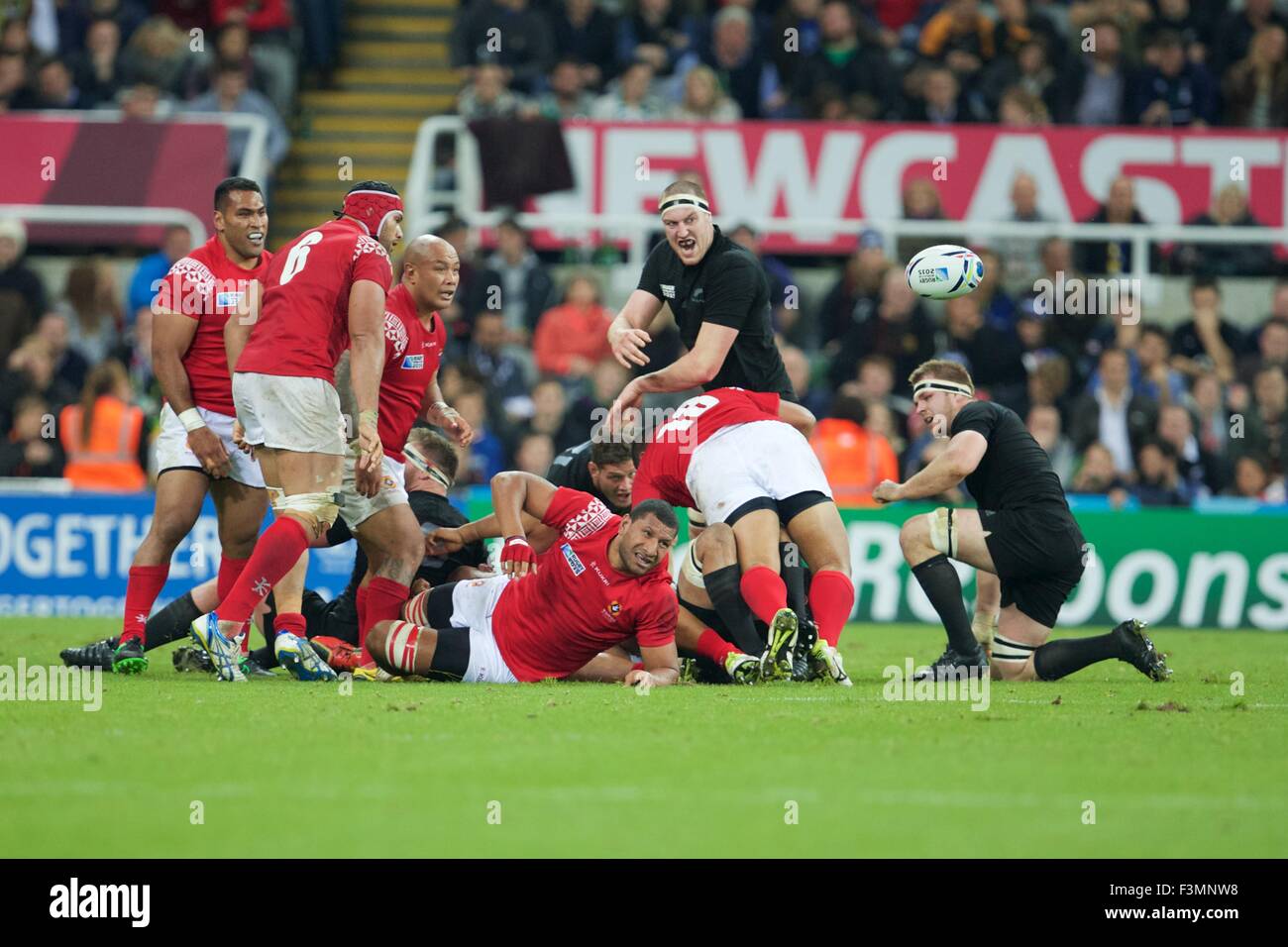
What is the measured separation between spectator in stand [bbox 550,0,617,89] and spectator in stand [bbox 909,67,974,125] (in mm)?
3134

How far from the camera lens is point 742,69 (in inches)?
724

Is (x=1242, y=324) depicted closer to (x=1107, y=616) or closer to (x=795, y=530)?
(x=1107, y=616)

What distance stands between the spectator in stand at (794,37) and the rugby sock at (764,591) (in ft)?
34.4

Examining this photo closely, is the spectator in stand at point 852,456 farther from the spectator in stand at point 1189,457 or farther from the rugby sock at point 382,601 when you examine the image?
the rugby sock at point 382,601

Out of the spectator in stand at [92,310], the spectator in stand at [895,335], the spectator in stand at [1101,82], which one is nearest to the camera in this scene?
the spectator in stand at [895,335]

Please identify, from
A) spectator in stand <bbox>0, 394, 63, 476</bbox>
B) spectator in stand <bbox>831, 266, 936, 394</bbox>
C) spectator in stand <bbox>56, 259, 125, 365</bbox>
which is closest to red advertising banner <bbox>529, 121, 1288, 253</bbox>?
spectator in stand <bbox>831, 266, 936, 394</bbox>

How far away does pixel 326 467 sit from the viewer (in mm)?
8836

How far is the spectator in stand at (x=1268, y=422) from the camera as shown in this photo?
15953 millimetres

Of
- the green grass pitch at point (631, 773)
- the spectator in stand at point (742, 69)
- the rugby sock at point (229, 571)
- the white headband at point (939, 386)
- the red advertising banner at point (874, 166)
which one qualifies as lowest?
the green grass pitch at point (631, 773)

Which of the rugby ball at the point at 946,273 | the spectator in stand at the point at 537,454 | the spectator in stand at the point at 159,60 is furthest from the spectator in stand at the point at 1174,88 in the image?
the spectator in stand at the point at 159,60

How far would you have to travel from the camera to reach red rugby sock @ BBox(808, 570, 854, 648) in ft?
29.4

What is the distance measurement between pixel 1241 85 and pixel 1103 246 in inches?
109

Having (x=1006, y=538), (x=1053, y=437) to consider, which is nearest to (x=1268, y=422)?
(x=1053, y=437)

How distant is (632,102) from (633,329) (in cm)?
839
